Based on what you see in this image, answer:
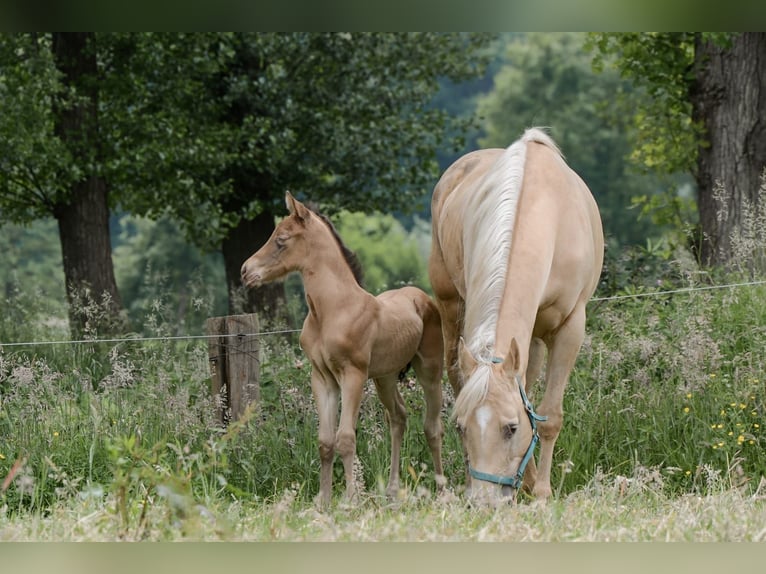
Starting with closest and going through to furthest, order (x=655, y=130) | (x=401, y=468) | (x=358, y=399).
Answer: (x=358, y=399)
(x=401, y=468)
(x=655, y=130)

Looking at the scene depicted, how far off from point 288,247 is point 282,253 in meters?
0.06

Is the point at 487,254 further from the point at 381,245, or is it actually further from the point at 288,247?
the point at 381,245

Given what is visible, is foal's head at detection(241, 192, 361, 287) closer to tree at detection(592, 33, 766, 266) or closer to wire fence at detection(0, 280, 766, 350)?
wire fence at detection(0, 280, 766, 350)

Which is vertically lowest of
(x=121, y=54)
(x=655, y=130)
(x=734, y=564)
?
(x=734, y=564)

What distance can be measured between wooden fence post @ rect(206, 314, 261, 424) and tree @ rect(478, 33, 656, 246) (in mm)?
35202

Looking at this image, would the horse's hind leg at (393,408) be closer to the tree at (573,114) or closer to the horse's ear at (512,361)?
the horse's ear at (512,361)

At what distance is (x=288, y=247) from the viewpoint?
6.50m

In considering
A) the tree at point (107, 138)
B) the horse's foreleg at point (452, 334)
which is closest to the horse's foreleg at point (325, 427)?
the horse's foreleg at point (452, 334)

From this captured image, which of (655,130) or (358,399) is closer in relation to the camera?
(358,399)

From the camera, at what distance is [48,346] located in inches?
361
